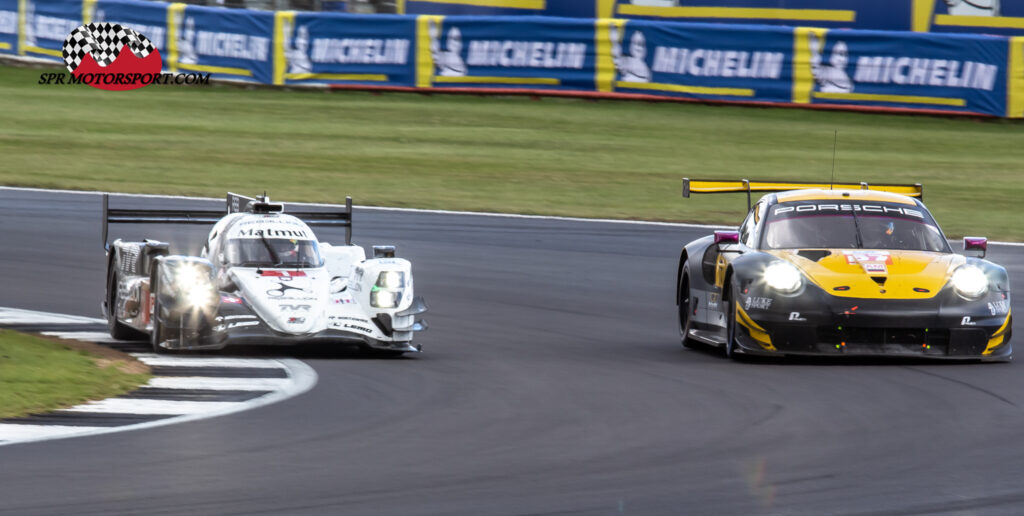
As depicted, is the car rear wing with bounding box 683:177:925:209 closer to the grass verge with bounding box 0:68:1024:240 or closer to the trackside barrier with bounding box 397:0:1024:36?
the grass verge with bounding box 0:68:1024:240

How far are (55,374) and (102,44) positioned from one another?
1066 inches

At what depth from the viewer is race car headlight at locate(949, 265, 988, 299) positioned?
1167 cm

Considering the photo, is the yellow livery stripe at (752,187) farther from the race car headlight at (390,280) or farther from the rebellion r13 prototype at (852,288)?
the race car headlight at (390,280)

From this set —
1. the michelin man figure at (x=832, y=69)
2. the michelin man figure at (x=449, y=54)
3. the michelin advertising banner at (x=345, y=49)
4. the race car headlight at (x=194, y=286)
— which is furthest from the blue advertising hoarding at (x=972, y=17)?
the race car headlight at (x=194, y=286)

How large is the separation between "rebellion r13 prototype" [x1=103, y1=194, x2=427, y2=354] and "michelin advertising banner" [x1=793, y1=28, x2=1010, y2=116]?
63.5 feet

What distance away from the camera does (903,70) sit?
3084 centimetres

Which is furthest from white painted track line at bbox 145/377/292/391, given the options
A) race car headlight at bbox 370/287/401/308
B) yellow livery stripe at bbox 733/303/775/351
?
yellow livery stripe at bbox 733/303/775/351

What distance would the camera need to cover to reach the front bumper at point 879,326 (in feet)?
37.6

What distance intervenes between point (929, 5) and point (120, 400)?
95.2ft

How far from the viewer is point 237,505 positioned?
7.01 m

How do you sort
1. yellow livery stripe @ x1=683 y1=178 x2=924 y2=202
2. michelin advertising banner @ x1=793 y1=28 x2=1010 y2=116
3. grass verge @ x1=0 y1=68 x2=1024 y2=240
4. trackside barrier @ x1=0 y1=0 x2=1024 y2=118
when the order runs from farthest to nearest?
trackside barrier @ x1=0 y1=0 x2=1024 y2=118
michelin advertising banner @ x1=793 y1=28 x2=1010 y2=116
grass verge @ x1=0 y1=68 x2=1024 y2=240
yellow livery stripe @ x1=683 y1=178 x2=924 y2=202

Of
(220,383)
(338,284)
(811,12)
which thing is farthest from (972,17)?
(220,383)

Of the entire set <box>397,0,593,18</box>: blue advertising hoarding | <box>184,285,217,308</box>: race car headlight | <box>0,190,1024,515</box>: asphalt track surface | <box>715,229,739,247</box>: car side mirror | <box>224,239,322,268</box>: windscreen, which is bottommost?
<box>0,190,1024,515</box>: asphalt track surface

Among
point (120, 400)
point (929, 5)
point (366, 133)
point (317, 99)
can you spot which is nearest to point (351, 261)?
point (120, 400)
